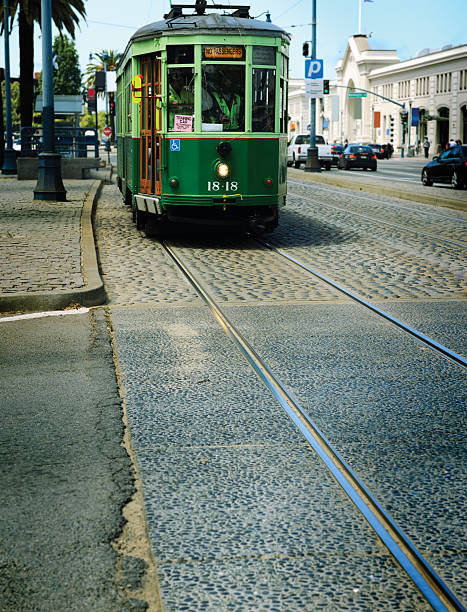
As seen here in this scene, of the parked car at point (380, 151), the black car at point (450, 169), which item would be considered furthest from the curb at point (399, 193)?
the parked car at point (380, 151)

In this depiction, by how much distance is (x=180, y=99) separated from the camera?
1328cm

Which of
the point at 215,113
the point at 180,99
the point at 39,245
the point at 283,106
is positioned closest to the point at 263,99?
the point at 283,106

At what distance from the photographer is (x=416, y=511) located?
3922 millimetres

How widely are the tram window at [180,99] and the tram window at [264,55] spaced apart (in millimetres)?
960

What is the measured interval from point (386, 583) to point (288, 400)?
247cm

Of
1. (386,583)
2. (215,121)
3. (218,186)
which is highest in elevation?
(215,121)

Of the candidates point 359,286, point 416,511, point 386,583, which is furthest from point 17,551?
point 359,286

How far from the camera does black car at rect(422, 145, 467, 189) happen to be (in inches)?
1193

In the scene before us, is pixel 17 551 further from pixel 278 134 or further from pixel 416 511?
pixel 278 134

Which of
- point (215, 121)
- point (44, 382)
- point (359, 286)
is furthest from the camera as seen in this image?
point (215, 121)

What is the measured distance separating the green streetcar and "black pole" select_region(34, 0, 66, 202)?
24.0 feet


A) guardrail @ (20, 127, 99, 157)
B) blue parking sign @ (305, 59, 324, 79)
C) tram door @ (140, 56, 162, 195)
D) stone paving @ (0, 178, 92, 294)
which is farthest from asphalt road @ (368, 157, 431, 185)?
tram door @ (140, 56, 162, 195)

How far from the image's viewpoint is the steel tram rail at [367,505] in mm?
3219

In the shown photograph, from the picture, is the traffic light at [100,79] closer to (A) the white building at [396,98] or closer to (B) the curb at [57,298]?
(B) the curb at [57,298]
